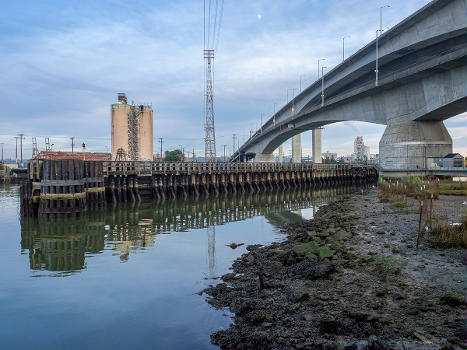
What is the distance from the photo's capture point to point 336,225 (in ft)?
56.5

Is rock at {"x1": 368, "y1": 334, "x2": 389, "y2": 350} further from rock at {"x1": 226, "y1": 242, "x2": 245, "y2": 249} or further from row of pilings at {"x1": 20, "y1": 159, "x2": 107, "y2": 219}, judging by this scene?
row of pilings at {"x1": 20, "y1": 159, "x2": 107, "y2": 219}

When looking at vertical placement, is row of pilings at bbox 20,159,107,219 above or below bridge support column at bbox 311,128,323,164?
below

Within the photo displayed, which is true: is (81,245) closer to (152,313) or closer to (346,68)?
(152,313)

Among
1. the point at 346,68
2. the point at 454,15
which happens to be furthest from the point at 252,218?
the point at 346,68

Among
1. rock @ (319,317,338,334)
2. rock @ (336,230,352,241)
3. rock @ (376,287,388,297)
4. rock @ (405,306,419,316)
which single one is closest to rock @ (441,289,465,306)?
rock @ (405,306,419,316)

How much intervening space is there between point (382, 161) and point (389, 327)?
4249cm

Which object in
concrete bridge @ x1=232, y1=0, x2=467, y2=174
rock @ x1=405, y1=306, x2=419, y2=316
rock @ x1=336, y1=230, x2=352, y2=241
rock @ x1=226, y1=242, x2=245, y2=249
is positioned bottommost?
rock @ x1=226, y1=242, x2=245, y2=249

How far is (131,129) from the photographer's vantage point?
92.2 m

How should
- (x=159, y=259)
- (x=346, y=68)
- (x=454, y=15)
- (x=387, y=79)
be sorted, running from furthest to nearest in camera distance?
(x=346, y=68) < (x=387, y=79) < (x=454, y=15) < (x=159, y=259)

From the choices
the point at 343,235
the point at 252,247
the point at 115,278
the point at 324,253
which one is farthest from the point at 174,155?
the point at 324,253

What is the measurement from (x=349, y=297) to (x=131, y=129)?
91361mm

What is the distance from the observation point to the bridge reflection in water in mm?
15083

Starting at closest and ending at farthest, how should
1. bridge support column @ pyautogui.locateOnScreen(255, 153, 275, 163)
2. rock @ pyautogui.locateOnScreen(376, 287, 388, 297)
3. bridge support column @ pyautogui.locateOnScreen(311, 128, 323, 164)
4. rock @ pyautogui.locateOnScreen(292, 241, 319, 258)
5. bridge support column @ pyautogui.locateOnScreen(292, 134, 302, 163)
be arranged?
rock @ pyautogui.locateOnScreen(376, 287, 388, 297) < rock @ pyautogui.locateOnScreen(292, 241, 319, 258) < bridge support column @ pyautogui.locateOnScreen(311, 128, 323, 164) < bridge support column @ pyautogui.locateOnScreen(292, 134, 302, 163) < bridge support column @ pyautogui.locateOnScreen(255, 153, 275, 163)

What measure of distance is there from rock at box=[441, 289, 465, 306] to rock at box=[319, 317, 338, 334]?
257 cm
